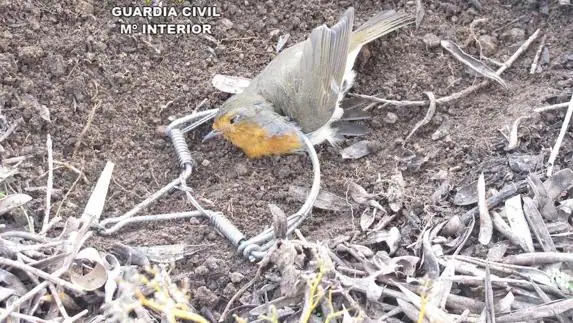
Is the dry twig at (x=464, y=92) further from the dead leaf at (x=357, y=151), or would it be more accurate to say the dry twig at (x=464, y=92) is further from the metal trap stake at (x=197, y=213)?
the metal trap stake at (x=197, y=213)


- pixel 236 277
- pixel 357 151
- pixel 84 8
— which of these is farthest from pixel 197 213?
pixel 84 8

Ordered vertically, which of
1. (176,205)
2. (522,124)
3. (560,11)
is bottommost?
(176,205)

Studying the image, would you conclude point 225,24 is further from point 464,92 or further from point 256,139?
point 464,92

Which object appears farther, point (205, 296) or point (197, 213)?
point (197, 213)

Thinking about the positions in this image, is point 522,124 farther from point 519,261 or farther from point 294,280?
point 294,280

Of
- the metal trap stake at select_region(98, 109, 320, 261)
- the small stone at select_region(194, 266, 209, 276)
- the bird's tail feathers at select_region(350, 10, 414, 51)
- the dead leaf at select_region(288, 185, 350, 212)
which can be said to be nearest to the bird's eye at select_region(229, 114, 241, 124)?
the metal trap stake at select_region(98, 109, 320, 261)

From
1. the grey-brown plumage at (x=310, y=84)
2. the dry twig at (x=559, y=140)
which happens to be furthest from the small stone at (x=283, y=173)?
the dry twig at (x=559, y=140)

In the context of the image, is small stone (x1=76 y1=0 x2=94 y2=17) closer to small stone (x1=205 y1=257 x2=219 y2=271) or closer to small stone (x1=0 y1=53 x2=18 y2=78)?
small stone (x1=0 y1=53 x2=18 y2=78)

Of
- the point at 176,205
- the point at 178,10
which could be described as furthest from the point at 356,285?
the point at 178,10
